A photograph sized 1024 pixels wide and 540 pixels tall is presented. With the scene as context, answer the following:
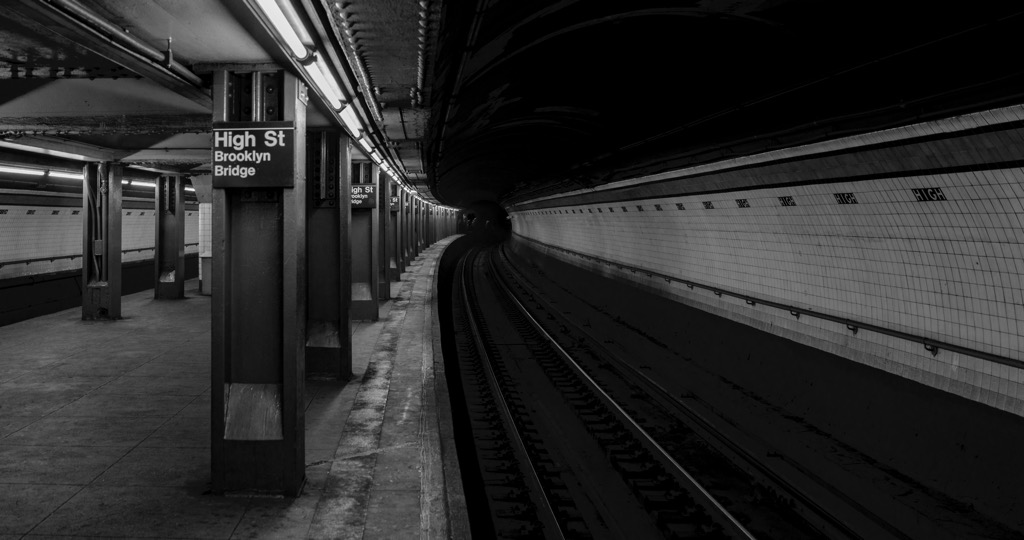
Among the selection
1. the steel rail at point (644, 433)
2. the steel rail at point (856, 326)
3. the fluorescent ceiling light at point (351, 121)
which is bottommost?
the steel rail at point (644, 433)

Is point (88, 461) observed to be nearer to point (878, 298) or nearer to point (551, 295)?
point (878, 298)

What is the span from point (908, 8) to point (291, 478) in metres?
6.24

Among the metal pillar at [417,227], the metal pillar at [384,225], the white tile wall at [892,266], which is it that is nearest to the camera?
the white tile wall at [892,266]

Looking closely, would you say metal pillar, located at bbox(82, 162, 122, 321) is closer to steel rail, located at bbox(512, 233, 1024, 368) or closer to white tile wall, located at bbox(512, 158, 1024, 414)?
white tile wall, located at bbox(512, 158, 1024, 414)

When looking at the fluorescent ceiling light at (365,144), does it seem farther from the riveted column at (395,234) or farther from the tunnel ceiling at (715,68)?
the riveted column at (395,234)

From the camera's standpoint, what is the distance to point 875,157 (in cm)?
711

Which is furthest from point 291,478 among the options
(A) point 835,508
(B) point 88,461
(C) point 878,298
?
(C) point 878,298

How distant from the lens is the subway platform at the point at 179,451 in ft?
16.0

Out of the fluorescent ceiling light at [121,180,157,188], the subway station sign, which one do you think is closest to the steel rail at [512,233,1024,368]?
the subway station sign

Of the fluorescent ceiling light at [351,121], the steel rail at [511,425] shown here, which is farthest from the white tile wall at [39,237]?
the steel rail at [511,425]

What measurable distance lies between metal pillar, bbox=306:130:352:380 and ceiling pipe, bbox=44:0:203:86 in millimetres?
3791

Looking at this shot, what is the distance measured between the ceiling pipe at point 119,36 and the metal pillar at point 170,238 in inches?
506

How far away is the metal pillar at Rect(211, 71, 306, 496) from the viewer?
534 cm

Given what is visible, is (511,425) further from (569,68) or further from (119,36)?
(119,36)
